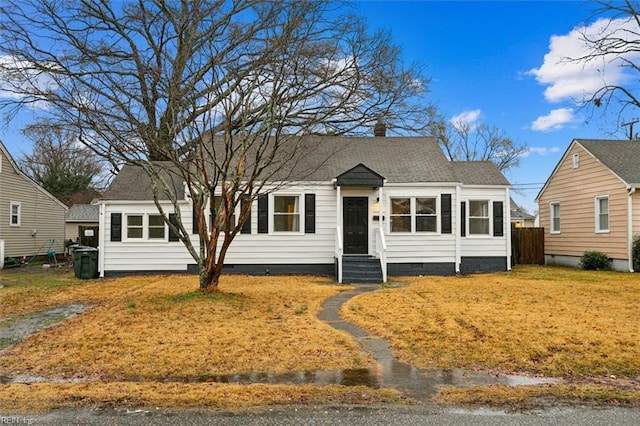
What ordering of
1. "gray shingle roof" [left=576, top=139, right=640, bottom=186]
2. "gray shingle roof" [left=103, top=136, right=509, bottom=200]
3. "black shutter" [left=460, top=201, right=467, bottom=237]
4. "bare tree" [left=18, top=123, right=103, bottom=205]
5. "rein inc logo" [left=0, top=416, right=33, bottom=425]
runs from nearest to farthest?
"rein inc logo" [left=0, top=416, right=33, bottom=425] < "gray shingle roof" [left=103, top=136, right=509, bottom=200] < "black shutter" [left=460, top=201, right=467, bottom=237] < "gray shingle roof" [left=576, top=139, right=640, bottom=186] < "bare tree" [left=18, top=123, right=103, bottom=205]

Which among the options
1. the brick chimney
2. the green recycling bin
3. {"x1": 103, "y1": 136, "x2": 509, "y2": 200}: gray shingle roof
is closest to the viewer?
the green recycling bin

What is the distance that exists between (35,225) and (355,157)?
58.4ft

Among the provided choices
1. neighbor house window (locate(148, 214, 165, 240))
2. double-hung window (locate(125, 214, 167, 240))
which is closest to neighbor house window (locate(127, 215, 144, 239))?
double-hung window (locate(125, 214, 167, 240))

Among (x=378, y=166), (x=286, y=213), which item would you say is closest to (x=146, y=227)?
(x=286, y=213)

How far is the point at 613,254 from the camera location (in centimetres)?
1784

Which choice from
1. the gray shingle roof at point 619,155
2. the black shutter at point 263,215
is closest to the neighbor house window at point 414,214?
the black shutter at point 263,215

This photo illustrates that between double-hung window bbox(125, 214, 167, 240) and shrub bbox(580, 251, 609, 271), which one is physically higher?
double-hung window bbox(125, 214, 167, 240)

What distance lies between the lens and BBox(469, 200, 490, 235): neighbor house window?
17.4m

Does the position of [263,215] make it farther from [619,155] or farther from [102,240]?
[619,155]

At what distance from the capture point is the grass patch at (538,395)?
448 cm

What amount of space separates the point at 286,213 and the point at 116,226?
6003 mm

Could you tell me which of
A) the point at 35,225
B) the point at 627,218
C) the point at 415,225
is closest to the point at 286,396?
the point at 415,225

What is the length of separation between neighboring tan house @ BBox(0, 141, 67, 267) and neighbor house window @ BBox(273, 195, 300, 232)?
519 inches

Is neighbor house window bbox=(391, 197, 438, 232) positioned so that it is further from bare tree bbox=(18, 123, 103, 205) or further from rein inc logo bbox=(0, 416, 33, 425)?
bare tree bbox=(18, 123, 103, 205)
